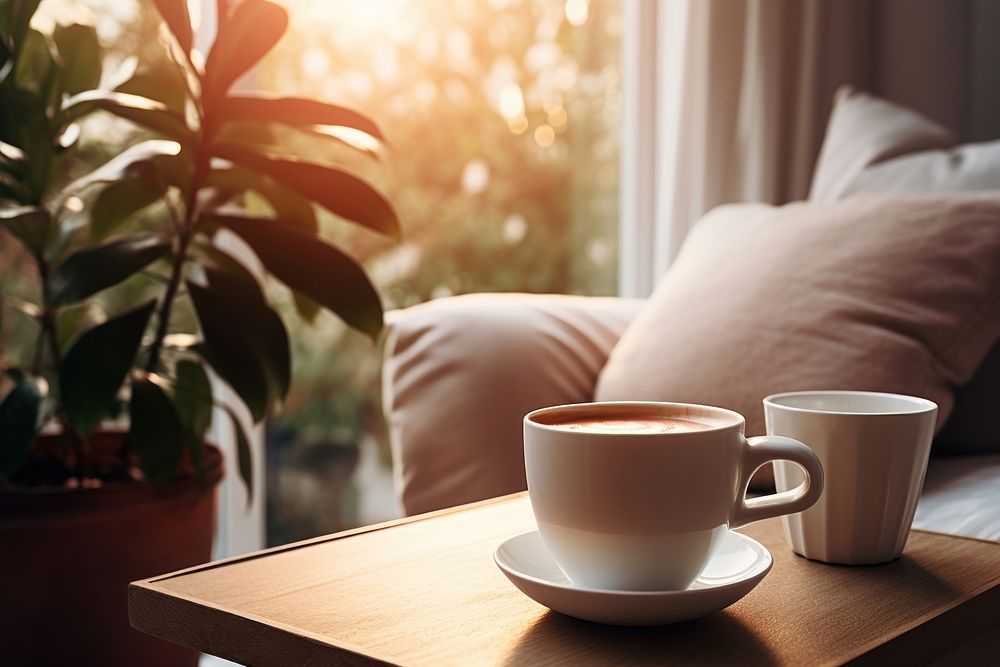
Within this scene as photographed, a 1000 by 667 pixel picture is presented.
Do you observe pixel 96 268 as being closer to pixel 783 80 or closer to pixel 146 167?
pixel 146 167

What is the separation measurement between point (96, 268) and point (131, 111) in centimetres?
19

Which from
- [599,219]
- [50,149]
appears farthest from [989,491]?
[599,219]

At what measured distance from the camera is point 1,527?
1.16 metres

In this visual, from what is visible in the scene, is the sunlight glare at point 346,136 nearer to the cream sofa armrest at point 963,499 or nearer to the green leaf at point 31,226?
the green leaf at point 31,226

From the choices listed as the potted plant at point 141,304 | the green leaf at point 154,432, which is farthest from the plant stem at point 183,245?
the green leaf at point 154,432

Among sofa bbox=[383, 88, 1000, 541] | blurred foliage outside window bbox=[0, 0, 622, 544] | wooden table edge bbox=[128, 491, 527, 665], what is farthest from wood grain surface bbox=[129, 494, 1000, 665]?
blurred foliage outside window bbox=[0, 0, 622, 544]

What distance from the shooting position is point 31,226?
48.6 inches

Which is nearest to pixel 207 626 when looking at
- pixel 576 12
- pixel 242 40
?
pixel 242 40

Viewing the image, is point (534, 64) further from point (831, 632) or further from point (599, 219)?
point (831, 632)

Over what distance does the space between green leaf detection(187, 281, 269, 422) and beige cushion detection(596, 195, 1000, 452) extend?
43cm

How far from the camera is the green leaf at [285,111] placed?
1.28 meters

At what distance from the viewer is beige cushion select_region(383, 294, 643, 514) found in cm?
128

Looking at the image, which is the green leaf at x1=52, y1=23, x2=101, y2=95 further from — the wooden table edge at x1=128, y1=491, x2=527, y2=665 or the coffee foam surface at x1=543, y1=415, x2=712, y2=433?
the coffee foam surface at x1=543, y1=415, x2=712, y2=433

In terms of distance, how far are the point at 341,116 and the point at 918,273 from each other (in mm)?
726
